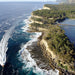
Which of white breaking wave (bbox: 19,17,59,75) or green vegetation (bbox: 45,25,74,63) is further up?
green vegetation (bbox: 45,25,74,63)

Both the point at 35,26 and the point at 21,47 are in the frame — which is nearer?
the point at 21,47

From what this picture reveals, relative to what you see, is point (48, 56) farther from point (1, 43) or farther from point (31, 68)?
point (1, 43)

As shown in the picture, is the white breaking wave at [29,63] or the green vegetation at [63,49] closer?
the white breaking wave at [29,63]

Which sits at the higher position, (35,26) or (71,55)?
(35,26)

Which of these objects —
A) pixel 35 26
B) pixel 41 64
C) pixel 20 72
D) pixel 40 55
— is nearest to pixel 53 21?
pixel 35 26

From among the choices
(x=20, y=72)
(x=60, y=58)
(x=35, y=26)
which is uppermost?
(x=35, y=26)

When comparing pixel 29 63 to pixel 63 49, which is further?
pixel 63 49

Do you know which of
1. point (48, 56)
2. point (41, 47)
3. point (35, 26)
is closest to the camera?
point (48, 56)

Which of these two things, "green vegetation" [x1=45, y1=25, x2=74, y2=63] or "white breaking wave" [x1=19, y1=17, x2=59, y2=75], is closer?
"white breaking wave" [x1=19, y1=17, x2=59, y2=75]

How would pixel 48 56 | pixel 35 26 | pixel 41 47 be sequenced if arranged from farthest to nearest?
1. pixel 35 26
2. pixel 41 47
3. pixel 48 56

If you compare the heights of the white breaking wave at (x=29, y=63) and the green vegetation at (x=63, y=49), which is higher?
the green vegetation at (x=63, y=49)

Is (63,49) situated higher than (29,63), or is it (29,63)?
(63,49)
